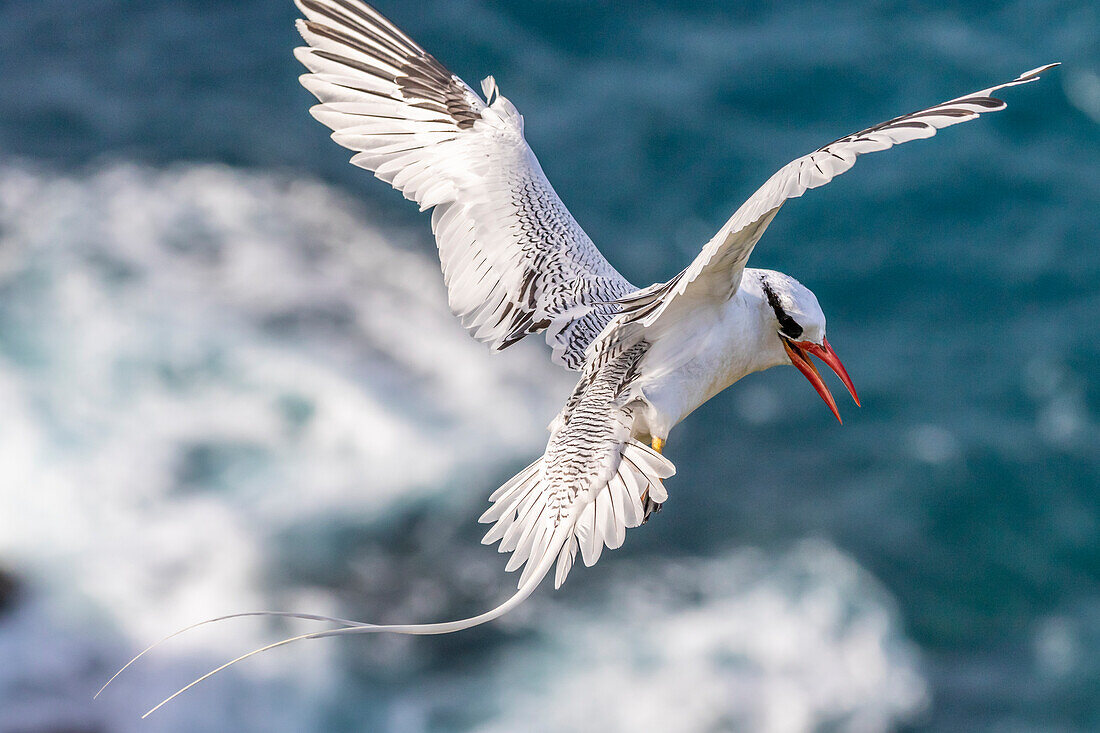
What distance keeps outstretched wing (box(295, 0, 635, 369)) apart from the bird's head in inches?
41.7

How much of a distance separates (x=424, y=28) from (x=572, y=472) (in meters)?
10.7

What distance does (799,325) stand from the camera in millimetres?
6016

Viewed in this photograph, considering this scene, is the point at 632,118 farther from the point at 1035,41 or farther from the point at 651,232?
the point at 1035,41

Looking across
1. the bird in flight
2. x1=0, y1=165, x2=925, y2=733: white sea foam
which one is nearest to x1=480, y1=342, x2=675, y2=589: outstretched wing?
the bird in flight

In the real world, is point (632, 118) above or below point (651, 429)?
above

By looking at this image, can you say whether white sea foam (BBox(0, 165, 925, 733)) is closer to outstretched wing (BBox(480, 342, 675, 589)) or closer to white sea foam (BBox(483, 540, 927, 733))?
white sea foam (BBox(483, 540, 927, 733))

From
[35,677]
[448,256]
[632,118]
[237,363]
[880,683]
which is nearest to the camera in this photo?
[448,256]

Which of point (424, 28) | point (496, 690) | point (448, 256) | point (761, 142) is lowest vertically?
point (496, 690)

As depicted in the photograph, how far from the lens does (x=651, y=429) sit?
5.97m

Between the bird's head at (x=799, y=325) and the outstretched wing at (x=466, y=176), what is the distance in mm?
1058

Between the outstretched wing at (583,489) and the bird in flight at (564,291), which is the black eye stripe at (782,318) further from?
the outstretched wing at (583,489)

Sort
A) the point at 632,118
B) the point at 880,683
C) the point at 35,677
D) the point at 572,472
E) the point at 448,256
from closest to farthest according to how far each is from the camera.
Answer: the point at 572,472 < the point at 448,256 < the point at 35,677 < the point at 880,683 < the point at 632,118

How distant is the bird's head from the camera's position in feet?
19.7

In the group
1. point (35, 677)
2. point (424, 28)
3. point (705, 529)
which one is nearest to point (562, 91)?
point (424, 28)
